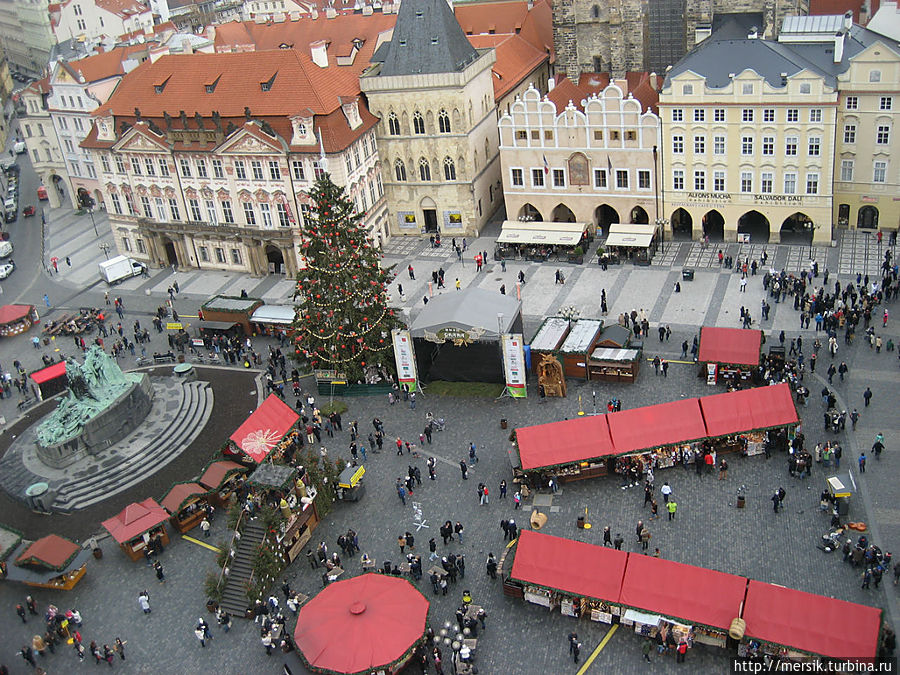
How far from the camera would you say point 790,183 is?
68250 millimetres

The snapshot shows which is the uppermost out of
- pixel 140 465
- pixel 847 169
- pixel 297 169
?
pixel 297 169

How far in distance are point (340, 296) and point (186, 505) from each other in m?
15.3

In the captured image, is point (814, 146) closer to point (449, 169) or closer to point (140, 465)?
point (449, 169)

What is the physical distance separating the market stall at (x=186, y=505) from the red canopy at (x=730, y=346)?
2833 cm

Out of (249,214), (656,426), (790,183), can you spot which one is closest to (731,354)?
(656,426)

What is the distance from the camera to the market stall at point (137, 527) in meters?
45.4

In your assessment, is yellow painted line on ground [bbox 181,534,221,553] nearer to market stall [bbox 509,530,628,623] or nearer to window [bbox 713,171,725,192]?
market stall [bbox 509,530,628,623]

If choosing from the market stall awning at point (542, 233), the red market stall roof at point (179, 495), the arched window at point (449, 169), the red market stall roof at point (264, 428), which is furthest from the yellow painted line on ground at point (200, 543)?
the arched window at point (449, 169)

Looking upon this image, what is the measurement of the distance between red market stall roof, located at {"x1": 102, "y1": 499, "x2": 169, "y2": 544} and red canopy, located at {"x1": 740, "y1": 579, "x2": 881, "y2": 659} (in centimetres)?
2770

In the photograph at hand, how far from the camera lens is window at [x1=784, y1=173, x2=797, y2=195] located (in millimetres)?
68000

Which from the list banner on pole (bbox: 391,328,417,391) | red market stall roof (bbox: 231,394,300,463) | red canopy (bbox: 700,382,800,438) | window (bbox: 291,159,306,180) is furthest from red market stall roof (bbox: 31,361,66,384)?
red canopy (bbox: 700,382,800,438)

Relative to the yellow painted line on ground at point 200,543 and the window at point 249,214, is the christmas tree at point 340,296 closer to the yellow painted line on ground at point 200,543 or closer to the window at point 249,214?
the yellow painted line on ground at point 200,543

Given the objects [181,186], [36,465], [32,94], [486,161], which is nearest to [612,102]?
[486,161]

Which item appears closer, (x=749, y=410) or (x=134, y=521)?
(x=134, y=521)
